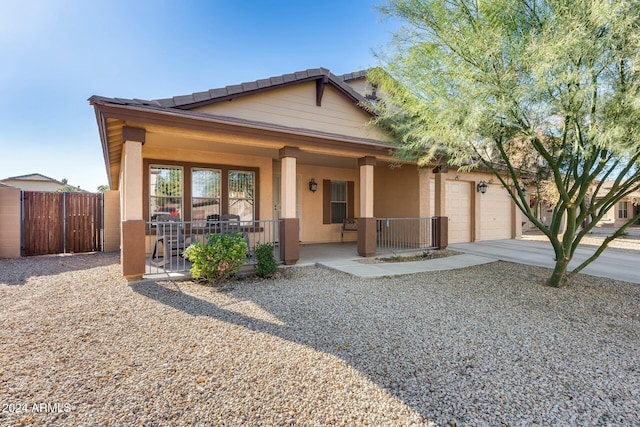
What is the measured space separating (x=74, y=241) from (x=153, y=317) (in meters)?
7.92

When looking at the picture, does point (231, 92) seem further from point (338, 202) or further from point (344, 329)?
point (338, 202)

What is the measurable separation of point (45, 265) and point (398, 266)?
28.1 ft

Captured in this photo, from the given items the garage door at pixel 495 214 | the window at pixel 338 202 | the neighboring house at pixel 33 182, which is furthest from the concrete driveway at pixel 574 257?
the neighboring house at pixel 33 182

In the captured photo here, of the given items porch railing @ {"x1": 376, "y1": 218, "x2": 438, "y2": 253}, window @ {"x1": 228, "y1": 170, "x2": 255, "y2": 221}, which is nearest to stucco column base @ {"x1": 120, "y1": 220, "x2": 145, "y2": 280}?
window @ {"x1": 228, "y1": 170, "x2": 255, "y2": 221}

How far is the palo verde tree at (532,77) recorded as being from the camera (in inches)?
142

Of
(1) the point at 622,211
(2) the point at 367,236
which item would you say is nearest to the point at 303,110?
(2) the point at 367,236

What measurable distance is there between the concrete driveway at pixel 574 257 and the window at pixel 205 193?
772cm

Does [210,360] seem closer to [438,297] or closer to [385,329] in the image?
[385,329]

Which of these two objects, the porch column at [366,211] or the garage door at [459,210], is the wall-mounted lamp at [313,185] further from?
the garage door at [459,210]

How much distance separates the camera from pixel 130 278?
17.5ft

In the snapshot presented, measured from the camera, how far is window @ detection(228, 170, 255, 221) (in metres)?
8.75

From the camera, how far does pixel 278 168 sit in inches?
386

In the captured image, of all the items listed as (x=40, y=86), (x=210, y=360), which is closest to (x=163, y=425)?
(x=210, y=360)

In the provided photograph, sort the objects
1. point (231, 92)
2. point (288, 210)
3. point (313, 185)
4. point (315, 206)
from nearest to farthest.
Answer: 1. point (231, 92)
2. point (288, 210)
3. point (313, 185)
4. point (315, 206)
